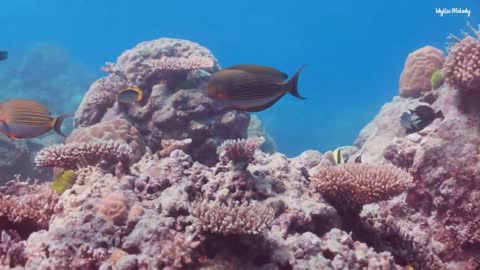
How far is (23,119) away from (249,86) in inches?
107

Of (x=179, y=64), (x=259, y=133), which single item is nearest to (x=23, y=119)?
(x=179, y=64)

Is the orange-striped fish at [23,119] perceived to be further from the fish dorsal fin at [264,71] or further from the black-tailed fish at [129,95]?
the black-tailed fish at [129,95]

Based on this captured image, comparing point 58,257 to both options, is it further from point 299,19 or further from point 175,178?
point 299,19

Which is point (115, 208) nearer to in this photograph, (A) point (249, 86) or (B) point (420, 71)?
(A) point (249, 86)

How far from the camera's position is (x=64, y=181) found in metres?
4.50

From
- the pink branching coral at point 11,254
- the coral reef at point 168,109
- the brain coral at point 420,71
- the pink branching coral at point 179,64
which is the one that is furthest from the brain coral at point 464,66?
the pink branching coral at point 11,254

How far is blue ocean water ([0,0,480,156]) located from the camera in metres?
78.4

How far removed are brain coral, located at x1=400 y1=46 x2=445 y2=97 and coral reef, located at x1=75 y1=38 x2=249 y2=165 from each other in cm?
387

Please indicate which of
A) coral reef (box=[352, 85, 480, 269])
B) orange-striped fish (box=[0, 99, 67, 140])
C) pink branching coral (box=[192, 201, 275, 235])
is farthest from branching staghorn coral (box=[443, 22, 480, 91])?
orange-striped fish (box=[0, 99, 67, 140])

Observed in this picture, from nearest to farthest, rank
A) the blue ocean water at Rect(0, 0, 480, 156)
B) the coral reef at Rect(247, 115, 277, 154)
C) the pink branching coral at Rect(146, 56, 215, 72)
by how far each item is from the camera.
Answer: the pink branching coral at Rect(146, 56, 215, 72), the coral reef at Rect(247, 115, 277, 154), the blue ocean water at Rect(0, 0, 480, 156)

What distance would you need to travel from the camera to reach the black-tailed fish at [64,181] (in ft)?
14.7

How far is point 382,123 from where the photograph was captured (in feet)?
26.3

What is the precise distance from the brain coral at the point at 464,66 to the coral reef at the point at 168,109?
4158 mm

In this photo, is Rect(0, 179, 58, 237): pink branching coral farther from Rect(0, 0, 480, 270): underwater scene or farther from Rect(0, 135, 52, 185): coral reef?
Rect(0, 135, 52, 185): coral reef
